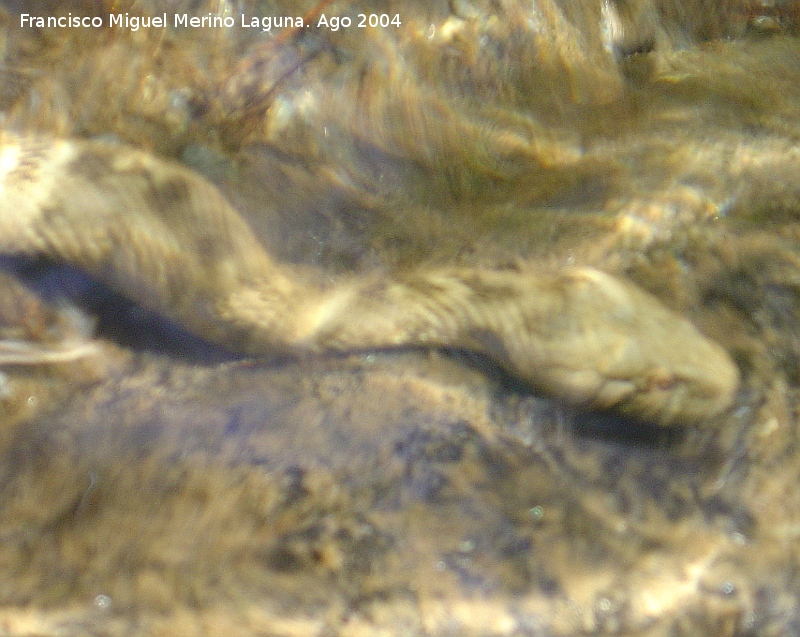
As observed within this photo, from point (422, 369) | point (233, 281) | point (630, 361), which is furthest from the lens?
point (233, 281)

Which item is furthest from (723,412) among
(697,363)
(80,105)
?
(80,105)

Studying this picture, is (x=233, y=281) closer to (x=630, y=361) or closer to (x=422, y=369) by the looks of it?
(x=422, y=369)

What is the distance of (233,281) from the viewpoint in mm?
2562

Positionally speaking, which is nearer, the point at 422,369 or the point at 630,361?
the point at 630,361

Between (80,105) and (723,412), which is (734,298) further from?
(80,105)

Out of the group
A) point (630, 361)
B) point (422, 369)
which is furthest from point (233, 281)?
point (630, 361)

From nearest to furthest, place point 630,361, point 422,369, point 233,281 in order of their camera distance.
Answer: point 630,361 < point 422,369 < point 233,281

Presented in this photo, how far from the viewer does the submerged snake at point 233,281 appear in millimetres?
2385

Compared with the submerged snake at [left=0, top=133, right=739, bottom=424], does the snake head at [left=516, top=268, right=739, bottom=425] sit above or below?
below

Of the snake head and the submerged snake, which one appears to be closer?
the snake head

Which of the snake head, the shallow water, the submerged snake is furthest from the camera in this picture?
the submerged snake

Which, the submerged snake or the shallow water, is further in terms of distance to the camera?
the submerged snake

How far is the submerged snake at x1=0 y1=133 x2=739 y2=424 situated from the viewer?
2.38 metres

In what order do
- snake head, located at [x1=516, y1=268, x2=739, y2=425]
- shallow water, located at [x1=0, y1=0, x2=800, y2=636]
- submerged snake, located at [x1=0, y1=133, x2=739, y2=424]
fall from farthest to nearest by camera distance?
submerged snake, located at [x1=0, y1=133, x2=739, y2=424] < snake head, located at [x1=516, y1=268, x2=739, y2=425] < shallow water, located at [x1=0, y1=0, x2=800, y2=636]
